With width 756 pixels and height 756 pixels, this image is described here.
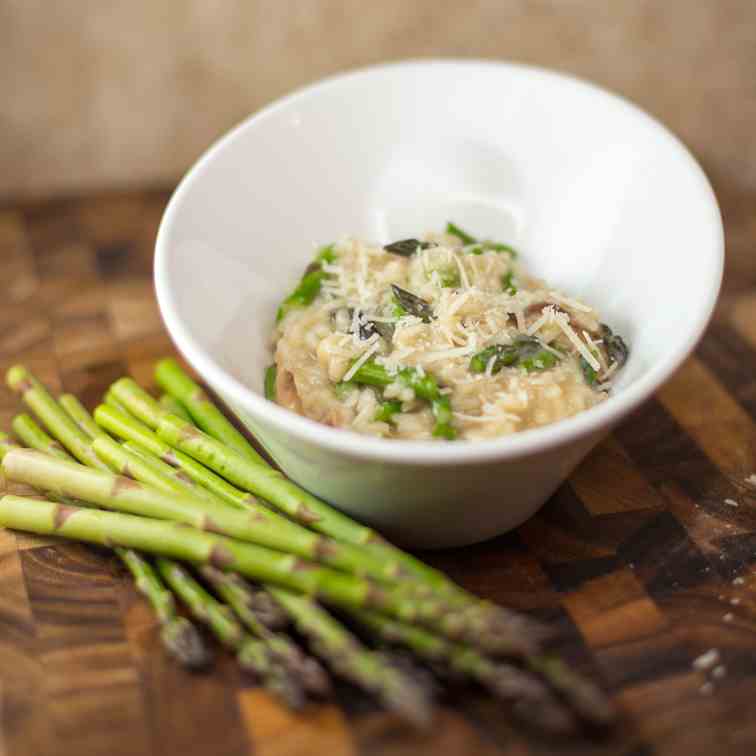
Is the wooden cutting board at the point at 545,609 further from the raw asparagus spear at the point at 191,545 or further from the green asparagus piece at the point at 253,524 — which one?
the green asparagus piece at the point at 253,524

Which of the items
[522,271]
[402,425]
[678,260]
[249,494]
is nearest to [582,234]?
[522,271]

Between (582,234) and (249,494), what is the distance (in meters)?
1.59

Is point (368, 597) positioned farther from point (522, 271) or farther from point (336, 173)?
point (336, 173)

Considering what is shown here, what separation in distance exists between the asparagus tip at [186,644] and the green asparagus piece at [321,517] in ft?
1.35

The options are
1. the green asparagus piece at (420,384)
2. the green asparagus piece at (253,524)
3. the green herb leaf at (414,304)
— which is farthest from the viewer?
the green herb leaf at (414,304)

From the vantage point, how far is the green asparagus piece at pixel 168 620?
8.52 feet

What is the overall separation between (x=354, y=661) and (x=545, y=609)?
2.18ft

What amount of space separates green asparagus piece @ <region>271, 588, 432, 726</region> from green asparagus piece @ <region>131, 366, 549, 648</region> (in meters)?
0.20

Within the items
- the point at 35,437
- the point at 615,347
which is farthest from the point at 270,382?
the point at 615,347

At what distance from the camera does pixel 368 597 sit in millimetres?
2477

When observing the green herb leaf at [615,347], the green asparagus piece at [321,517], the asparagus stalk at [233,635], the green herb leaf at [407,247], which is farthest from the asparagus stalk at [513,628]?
the green herb leaf at [407,247]

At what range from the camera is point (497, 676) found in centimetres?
238

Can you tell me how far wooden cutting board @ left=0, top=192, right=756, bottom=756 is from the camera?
2.45 metres

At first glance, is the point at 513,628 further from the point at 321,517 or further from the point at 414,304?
the point at 414,304
